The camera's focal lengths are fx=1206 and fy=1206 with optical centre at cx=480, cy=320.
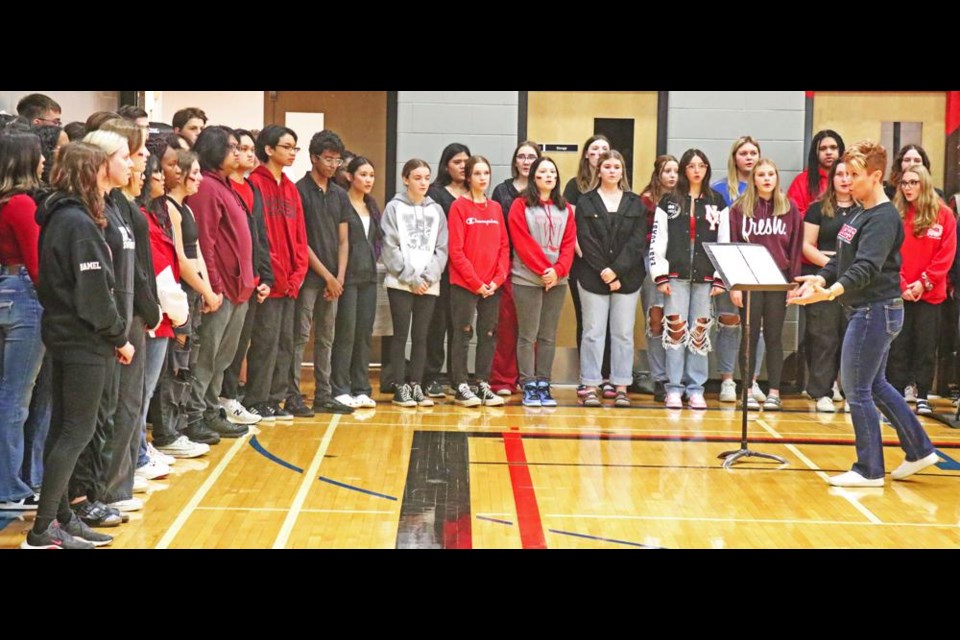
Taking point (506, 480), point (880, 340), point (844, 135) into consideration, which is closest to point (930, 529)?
point (880, 340)

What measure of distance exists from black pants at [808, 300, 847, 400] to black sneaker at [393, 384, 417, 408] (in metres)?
2.68

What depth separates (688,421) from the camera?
748 cm

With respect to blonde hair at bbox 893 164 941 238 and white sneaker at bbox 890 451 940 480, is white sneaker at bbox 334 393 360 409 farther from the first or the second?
blonde hair at bbox 893 164 941 238

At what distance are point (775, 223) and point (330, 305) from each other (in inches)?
117

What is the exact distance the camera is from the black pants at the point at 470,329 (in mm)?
7906

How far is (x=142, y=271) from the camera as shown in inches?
189

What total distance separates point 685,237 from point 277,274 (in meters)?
2.73

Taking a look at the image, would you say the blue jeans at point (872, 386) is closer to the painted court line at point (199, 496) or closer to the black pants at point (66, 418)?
the painted court line at point (199, 496)

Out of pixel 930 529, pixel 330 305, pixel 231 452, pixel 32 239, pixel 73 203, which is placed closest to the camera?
pixel 73 203

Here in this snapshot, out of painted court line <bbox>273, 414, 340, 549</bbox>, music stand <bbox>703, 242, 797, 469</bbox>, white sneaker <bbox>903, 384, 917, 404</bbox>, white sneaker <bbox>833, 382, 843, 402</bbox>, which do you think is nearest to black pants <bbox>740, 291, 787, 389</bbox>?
white sneaker <bbox>833, 382, 843, 402</bbox>

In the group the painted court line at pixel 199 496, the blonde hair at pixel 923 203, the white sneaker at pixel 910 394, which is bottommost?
the painted court line at pixel 199 496

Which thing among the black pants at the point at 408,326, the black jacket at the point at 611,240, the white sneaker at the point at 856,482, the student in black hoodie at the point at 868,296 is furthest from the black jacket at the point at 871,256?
the black pants at the point at 408,326

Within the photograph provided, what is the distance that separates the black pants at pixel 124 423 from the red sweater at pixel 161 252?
0.58 m
